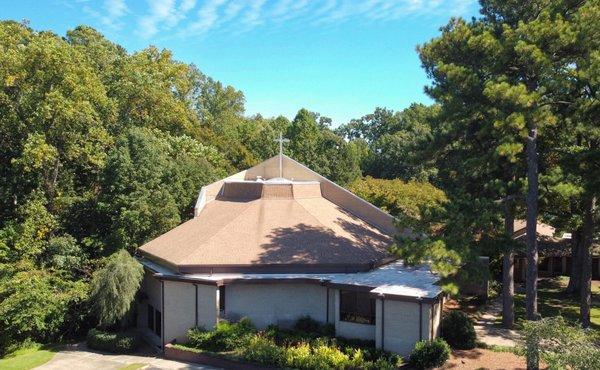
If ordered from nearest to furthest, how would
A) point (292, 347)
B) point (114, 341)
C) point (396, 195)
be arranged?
point (292, 347), point (114, 341), point (396, 195)

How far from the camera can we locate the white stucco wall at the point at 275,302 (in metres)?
22.9

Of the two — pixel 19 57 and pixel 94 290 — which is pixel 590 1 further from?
pixel 19 57

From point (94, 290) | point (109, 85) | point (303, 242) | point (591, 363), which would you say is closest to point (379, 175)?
point (109, 85)

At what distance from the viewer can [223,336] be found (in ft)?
70.3

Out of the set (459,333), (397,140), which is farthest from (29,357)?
(397,140)

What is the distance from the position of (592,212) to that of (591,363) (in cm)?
1304

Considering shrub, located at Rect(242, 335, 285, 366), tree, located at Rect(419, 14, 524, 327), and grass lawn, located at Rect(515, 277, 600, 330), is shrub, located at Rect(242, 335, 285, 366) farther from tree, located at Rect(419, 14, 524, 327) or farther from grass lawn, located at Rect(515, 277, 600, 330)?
grass lawn, located at Rect(515, 277, 600, 330)

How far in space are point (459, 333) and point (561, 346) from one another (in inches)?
259

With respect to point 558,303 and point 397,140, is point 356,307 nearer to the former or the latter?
point 558,303

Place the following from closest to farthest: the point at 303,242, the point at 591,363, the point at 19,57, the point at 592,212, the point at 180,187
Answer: the point at 591,363
the point at 592,212
the point at 303,242
the point at 19,57
the point at 180,187

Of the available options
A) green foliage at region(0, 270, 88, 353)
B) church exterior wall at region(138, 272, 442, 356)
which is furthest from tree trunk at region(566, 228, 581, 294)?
green foliage at region(0, 270, 88, 353)

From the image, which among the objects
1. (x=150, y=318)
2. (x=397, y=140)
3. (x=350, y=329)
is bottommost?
(x=150, y=318)

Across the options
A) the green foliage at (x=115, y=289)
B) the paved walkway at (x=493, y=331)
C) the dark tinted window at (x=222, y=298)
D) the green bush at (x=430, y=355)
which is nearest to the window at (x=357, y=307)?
the green bush at (x=430, y=355)

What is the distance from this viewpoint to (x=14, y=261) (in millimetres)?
26703
